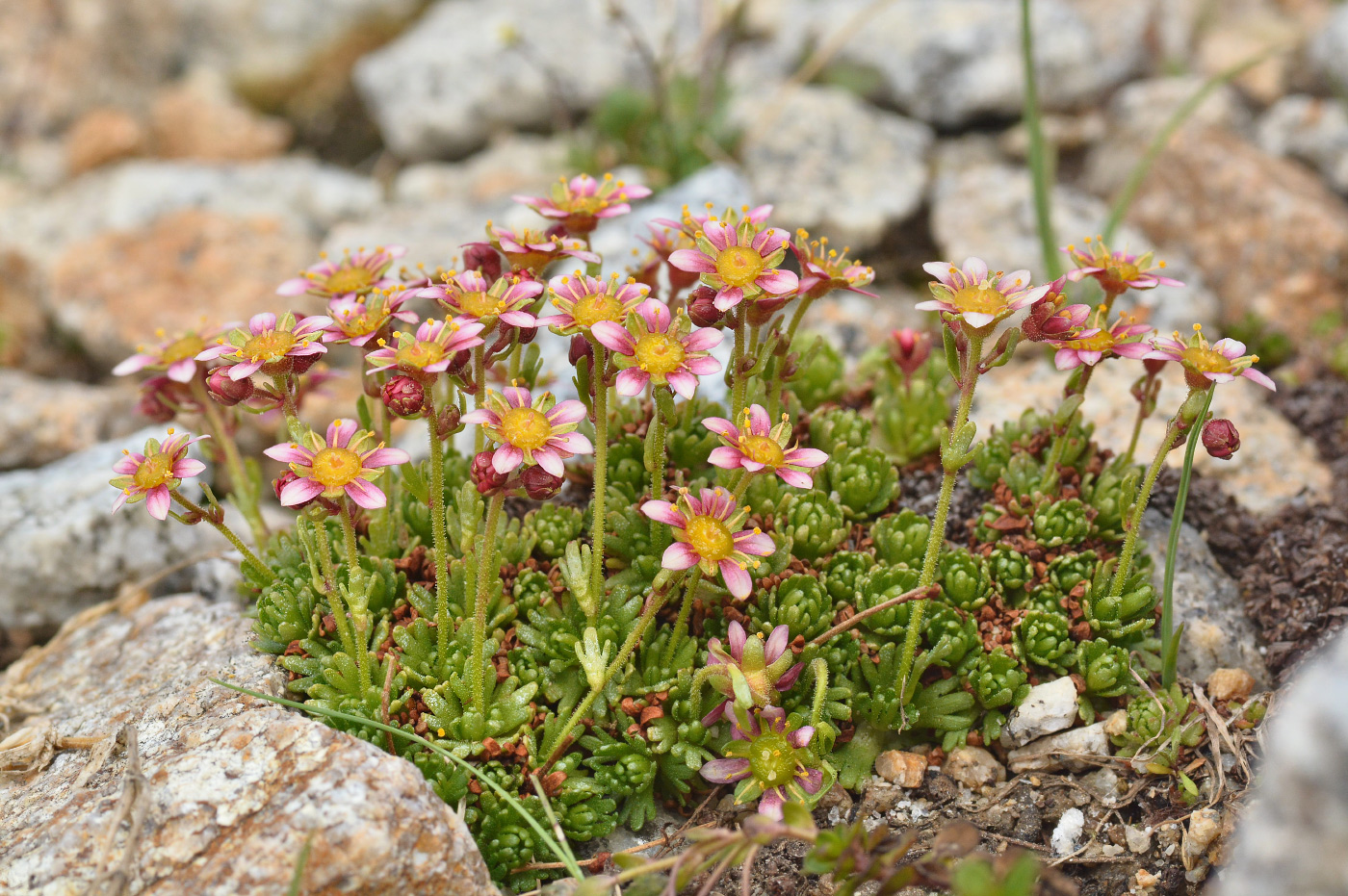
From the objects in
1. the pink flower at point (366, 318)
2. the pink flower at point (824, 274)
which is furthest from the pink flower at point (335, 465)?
the pink flower at point (824, 274)

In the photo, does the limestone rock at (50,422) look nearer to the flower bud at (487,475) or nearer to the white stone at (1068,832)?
the flower bud at (487,475)

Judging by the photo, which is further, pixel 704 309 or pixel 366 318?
pixel 366 318

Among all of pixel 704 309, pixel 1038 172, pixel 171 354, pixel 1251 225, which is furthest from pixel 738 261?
pixel 1251 225

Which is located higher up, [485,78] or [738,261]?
[738,261]

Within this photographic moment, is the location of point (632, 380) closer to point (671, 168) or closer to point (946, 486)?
point (946, 486)

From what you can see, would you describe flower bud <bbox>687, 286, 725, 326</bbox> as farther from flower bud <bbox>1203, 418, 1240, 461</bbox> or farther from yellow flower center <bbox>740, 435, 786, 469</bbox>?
flower bud <bbox>1203, 418, 1240, 461</bbox>

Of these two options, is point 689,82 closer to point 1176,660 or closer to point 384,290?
point 384,290
